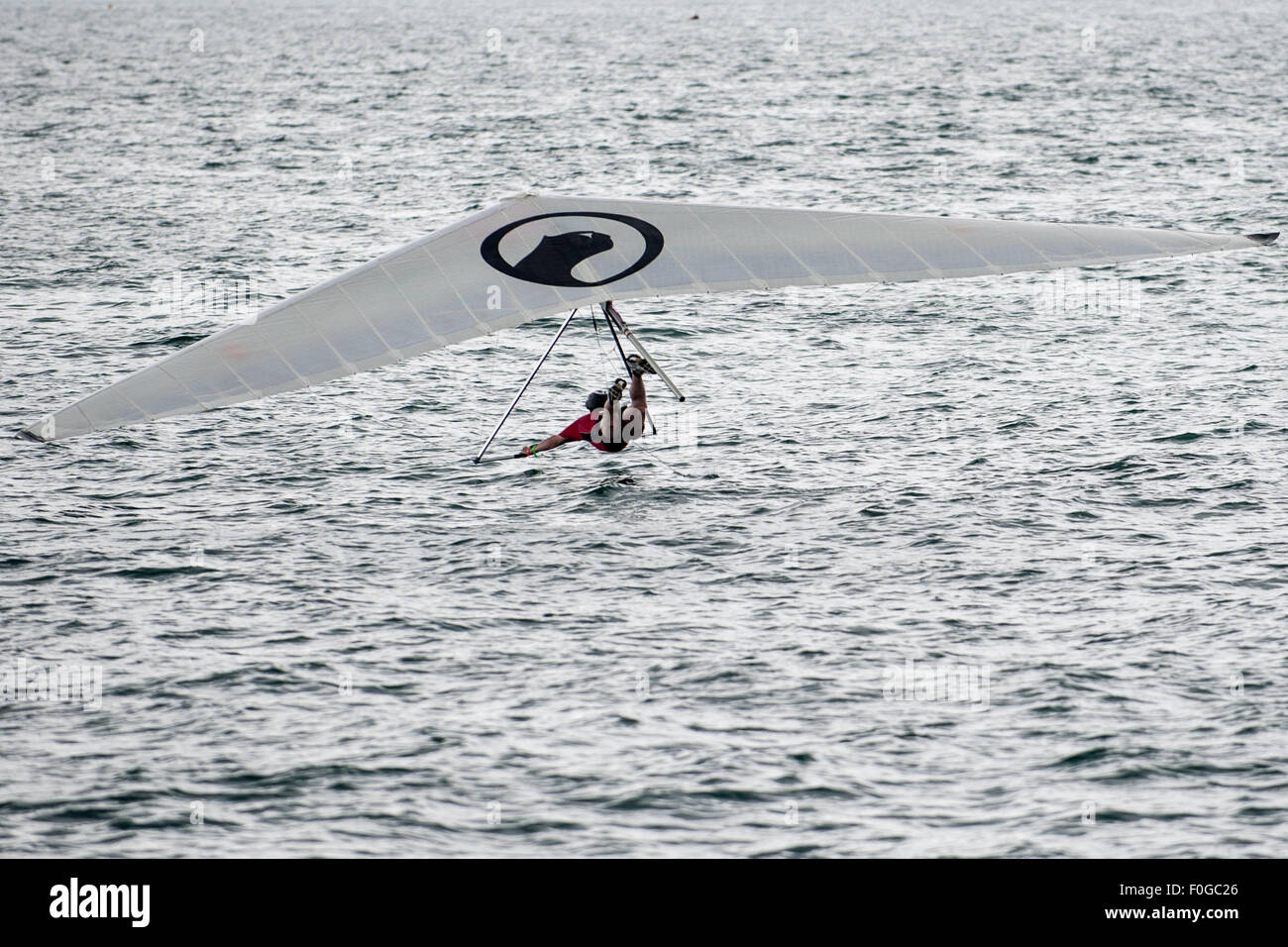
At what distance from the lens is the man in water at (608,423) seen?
1442 inches

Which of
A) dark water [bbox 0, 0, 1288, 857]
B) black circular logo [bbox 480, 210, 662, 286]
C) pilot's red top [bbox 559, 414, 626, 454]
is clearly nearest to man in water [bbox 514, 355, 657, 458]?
pilot's red top [bbox 559, 414, 626, 454]

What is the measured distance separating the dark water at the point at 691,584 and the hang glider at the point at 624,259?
15.0ft

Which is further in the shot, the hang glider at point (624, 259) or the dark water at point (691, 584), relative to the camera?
the hang glider at point (624, 259)

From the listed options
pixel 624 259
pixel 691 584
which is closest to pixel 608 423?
pixel 624 259

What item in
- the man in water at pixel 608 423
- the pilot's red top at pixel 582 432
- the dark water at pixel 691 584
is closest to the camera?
the dark water at pixel 691 584

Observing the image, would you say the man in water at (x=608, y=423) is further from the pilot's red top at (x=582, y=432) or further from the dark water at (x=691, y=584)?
the dark water at (x=691, y=584)

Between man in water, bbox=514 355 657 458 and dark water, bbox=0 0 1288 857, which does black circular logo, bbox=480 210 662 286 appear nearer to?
man in water, bbox=514 355 657 458

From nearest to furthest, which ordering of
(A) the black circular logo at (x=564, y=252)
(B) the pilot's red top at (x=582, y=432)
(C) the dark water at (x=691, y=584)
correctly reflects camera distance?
(C) the dark water at (x=691, y=584) < (A) the black circular logo at (x=564, y=252) < (B) the pilot's red top at (x=582, y=432)

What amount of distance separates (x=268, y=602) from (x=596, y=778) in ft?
29.9

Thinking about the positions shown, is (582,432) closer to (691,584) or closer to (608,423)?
(608,423)

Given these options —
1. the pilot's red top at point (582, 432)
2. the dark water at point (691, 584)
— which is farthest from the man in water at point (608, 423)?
the dark water at point (691, 584)

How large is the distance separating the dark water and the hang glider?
4.58 metres

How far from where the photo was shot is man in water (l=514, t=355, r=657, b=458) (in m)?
36.6
